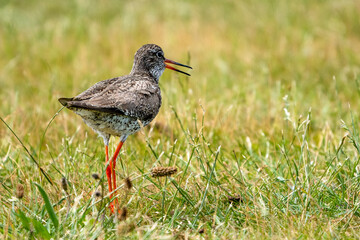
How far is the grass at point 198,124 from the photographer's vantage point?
11.8 ft

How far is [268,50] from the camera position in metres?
8.61

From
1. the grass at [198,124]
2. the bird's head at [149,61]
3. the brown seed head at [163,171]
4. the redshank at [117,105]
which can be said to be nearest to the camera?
the brown seed head at [163,171]

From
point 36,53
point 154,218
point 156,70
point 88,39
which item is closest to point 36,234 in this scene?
point 154,218

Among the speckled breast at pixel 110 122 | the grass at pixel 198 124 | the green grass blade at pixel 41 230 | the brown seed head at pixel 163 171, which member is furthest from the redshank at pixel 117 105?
the green grass blade at pixel 41 230

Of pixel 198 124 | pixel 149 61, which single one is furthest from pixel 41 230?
pixel 198 124

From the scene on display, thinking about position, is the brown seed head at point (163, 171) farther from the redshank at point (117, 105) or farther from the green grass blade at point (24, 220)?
the green grass blade at point (24, 220)

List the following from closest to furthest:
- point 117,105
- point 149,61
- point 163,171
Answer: point 163,171 < point 117,105 < point 149,61

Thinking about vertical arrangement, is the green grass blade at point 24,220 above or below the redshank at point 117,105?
below

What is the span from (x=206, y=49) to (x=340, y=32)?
217 centimetres

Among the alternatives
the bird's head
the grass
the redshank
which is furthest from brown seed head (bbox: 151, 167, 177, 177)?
the bird's head

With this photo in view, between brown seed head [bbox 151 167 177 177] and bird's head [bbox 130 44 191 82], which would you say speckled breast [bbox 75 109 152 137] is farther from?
bird's head [bbox 130 44 191 82]

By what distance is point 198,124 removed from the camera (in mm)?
5777

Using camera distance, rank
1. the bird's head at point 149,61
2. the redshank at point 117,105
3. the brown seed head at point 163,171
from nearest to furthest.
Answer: the brown seed head at point 163,171 → the redshank at point 117,105 → the bird's head at point 149,61

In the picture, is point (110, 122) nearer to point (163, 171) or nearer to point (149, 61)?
point (163, 171)
